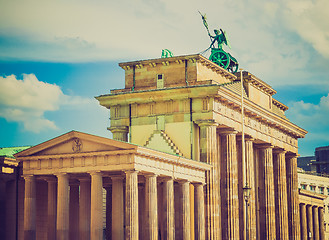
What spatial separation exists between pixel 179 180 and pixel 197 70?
16.2 metres

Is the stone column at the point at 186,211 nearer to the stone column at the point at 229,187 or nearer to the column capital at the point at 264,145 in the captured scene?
the stone column at the point at 229,187

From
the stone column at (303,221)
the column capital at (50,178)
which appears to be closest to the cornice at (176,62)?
the column capital at (50,178)

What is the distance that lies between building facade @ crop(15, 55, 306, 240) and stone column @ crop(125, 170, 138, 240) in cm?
9

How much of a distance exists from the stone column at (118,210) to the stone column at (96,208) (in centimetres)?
366

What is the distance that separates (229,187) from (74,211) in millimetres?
20502

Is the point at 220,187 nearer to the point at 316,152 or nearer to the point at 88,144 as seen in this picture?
the point at 88,144

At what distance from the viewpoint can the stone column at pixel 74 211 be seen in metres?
76.7

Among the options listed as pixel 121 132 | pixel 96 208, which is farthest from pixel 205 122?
pixel 96 208

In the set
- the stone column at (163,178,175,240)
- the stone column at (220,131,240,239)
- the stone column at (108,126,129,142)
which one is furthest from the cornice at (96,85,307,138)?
the stone column at (163,178,175,240)

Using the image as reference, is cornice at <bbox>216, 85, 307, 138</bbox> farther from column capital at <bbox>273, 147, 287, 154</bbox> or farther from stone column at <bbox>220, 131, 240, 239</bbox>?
stone column at <bbox>220, 131, 240, 239</bbox>

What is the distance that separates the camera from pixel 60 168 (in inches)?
2771

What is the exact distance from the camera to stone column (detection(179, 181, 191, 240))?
252 feet

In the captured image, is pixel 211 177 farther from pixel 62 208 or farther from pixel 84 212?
pixel 62 208

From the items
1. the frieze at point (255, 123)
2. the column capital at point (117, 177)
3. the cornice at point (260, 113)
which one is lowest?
the column capital at point (117, 177)
